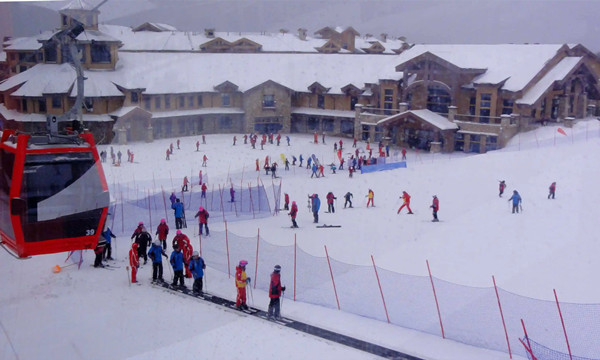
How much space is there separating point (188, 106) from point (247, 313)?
47.1 feet

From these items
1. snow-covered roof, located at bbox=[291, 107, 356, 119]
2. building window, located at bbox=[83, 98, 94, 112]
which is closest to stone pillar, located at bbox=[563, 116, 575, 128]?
snow-covered roof, located at bbox=[291, 107, 356, 119]

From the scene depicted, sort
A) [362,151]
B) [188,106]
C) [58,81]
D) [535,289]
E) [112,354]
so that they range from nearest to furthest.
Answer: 1. [112,354]
2. [535,289]
3. [58,81]
4. [188,106]
5. [362,151]

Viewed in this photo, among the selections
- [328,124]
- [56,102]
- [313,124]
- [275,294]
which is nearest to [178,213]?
[275,294]

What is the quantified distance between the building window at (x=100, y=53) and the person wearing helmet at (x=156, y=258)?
1043cm

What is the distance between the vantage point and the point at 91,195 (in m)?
6.85

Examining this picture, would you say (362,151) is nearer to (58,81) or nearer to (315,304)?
(58,81)

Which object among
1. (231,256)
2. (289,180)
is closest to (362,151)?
(289,180)

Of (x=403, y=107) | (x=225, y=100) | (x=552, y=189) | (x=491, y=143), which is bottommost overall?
(x=552, y=189)

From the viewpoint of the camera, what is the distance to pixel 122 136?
1636 cm

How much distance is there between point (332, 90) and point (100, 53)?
1170cm

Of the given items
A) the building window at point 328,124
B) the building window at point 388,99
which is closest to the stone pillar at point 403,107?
the building window at point 388,99

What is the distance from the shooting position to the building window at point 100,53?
17.2 metres

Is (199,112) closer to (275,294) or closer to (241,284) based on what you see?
(241,284)

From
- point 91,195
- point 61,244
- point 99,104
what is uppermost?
point 99,104
